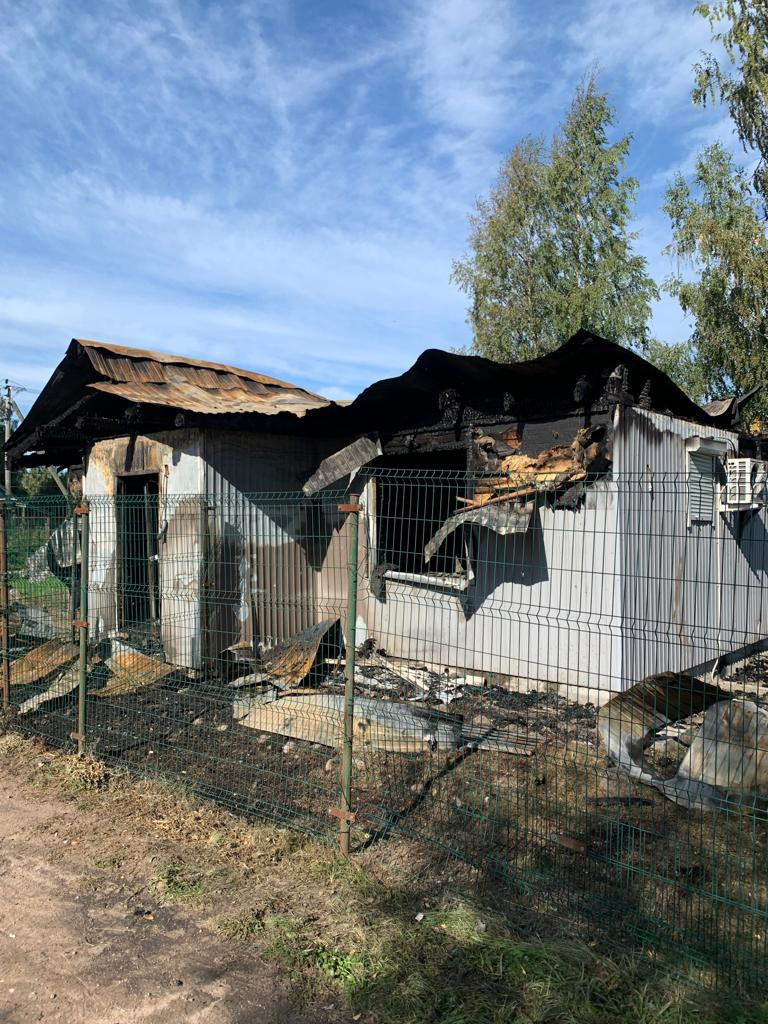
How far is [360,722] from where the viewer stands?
5676 millimetres

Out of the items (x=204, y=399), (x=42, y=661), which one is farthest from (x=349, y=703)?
(x=204, y=399)

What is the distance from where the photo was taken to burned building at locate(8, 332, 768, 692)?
691cm

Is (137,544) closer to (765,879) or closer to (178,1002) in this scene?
(178,1002)

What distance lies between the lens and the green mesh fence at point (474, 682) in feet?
11.9

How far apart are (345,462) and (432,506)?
2.28 metres

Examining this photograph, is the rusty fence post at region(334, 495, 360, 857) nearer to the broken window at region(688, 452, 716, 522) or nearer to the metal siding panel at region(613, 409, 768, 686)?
the metal siding panel at region(613, 409, 768, 686)

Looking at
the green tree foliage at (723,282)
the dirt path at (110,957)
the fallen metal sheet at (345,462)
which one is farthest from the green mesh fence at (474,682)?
the green tree foliage at (723,282)

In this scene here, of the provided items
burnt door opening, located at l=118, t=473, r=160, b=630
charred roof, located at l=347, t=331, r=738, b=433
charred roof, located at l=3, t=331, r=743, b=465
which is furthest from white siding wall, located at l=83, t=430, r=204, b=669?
charred roof, located at l=347, t=331, r=738, b=433

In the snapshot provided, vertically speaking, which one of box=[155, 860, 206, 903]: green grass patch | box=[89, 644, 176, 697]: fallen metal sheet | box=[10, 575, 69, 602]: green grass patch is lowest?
box=[155, 860, 206, 903]: green grass patch

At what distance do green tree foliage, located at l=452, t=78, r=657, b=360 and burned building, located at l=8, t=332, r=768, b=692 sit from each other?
1110 centimetres

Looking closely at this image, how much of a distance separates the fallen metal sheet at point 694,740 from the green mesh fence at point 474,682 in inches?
0.8

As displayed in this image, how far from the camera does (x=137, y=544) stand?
916 centimetres

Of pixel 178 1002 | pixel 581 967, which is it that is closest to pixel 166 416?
pixel 178 1002

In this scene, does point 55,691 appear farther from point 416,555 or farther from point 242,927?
point 242,927
